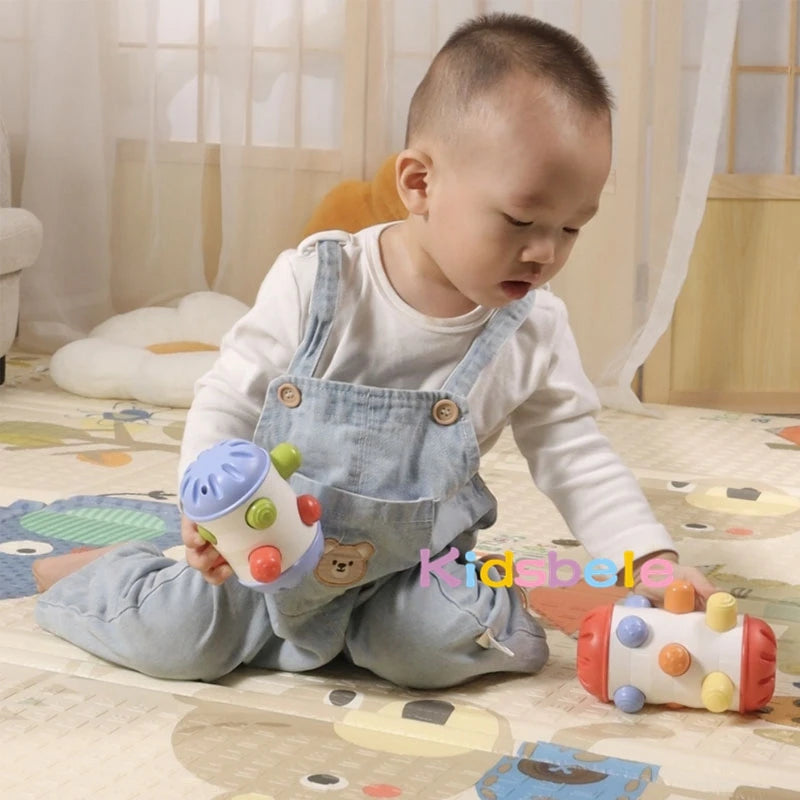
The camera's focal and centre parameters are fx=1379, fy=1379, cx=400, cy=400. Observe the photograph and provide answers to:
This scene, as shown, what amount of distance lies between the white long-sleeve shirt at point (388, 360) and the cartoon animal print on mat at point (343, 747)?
20 cm

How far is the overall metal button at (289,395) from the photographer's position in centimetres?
108

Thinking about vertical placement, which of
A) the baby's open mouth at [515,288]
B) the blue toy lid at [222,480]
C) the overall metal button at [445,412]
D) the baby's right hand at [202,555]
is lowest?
the baby's right hand at [202,555]

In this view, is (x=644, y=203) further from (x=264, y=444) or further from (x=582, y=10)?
(x=264, y=444)

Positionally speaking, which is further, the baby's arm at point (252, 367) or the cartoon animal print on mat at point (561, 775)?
the baby's arm at point (252, 367)

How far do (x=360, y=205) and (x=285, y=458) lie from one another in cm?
146

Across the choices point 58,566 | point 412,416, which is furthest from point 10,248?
point 412,416

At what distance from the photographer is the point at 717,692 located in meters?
1.04

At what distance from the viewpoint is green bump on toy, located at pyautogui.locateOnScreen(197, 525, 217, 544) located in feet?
3.16

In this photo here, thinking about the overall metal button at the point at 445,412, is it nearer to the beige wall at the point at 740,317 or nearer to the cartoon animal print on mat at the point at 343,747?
the cartoon animal print on mat at the point at 343,747

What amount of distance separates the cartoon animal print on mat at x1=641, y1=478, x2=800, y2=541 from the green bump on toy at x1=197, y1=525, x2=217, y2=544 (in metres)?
0.74

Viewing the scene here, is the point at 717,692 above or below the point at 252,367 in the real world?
below

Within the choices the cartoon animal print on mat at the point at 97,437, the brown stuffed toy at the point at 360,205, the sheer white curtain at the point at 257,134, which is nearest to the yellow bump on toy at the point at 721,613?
the cartoon animal print on mat at the point at 97,437

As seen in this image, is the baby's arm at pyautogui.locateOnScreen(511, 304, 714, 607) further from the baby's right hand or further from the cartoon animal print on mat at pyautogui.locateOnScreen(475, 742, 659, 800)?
A: the baby's right hand

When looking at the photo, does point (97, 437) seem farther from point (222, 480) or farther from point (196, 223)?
point (222, 480)
